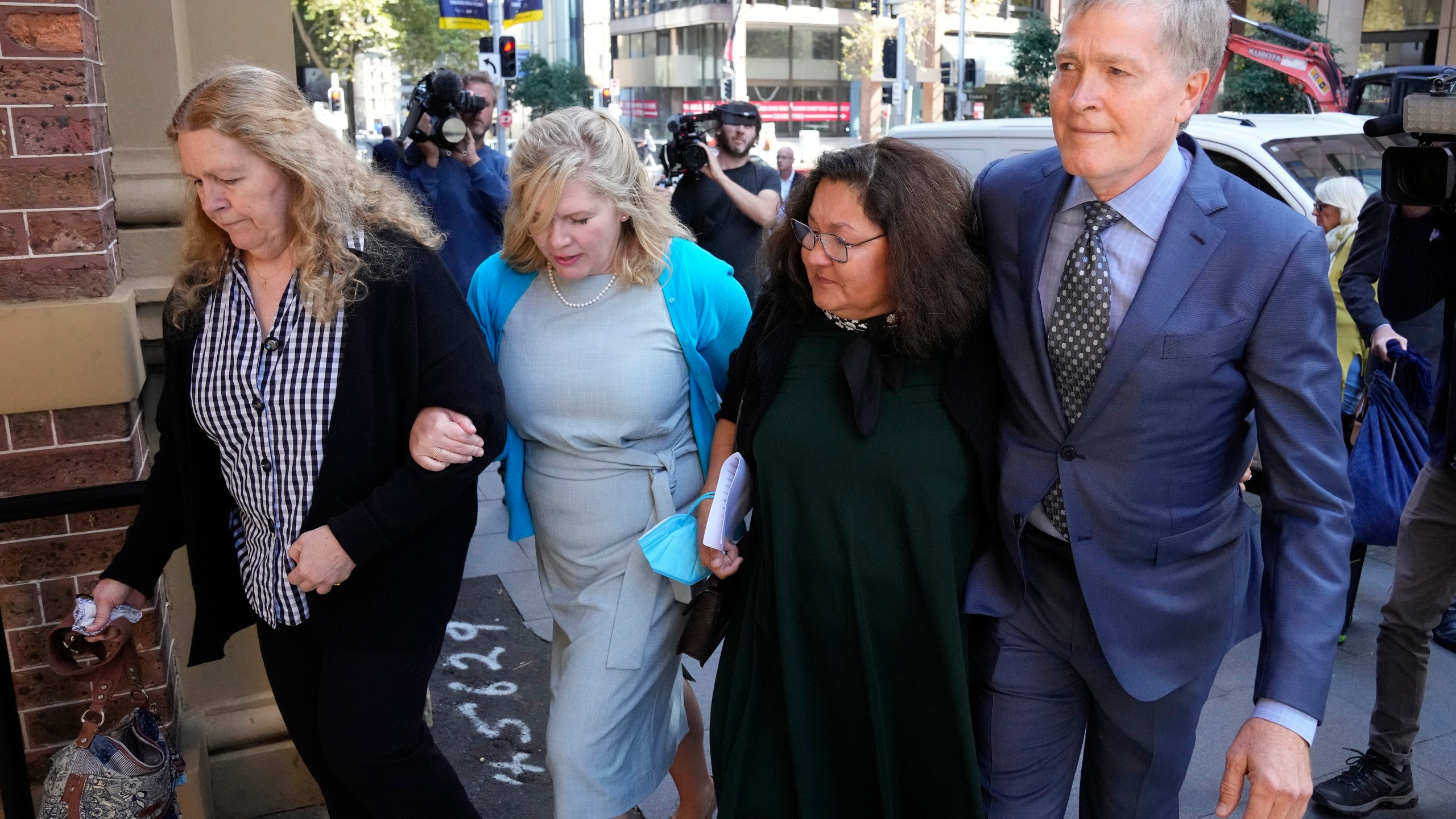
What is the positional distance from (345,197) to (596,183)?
57 cm

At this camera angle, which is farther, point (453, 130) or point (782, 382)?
point (453, 130)

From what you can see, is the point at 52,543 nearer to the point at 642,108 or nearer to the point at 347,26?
the point at 347,26

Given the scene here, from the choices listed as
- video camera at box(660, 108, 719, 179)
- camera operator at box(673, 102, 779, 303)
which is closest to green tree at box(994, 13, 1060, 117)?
video camera at box(660, 108, 719, 179)

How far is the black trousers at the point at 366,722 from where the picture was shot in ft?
8.05

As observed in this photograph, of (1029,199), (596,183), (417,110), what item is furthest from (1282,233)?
(417,110)

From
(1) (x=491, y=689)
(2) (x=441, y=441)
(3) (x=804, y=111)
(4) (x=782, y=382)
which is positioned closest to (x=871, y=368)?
(4) (x=782, y=382)

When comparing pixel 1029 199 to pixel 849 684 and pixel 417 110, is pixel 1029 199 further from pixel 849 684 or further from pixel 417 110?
pixel 417 110

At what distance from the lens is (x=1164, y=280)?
203 cm

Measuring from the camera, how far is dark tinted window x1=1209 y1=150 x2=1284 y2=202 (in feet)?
21.5

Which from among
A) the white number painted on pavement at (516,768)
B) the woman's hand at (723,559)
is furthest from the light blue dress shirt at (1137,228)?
the white number painted on pavement at (516,768)

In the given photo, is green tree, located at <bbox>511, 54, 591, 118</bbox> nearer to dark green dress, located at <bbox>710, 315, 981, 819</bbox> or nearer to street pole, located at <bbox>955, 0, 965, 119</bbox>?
street pole, located at <bbox>955, 0, 965, 119</bbox>

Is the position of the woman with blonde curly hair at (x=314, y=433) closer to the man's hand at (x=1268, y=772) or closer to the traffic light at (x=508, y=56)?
the man's hand at (x=1268, y=772)

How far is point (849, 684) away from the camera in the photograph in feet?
A: 8.02

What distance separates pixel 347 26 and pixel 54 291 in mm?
27165
